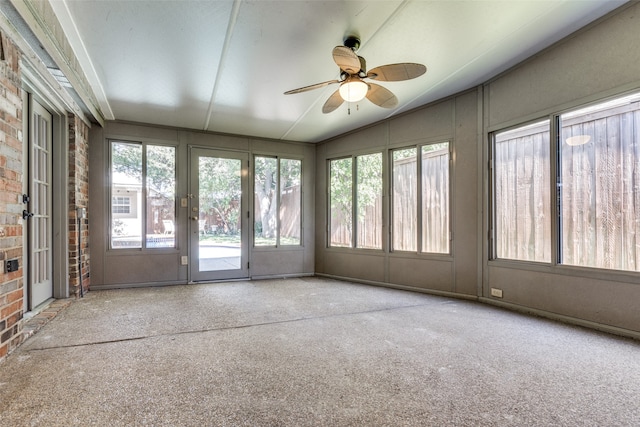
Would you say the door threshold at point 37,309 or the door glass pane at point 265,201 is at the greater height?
the door glass pane at point 265,201

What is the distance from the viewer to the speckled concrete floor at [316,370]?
5.36ft

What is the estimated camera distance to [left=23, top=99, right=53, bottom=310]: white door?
10.4ft

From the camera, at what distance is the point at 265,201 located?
18.3 ft

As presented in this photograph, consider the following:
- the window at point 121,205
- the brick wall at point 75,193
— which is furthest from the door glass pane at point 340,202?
the brick wall at point 75,193

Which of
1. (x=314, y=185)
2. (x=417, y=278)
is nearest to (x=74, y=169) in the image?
(x=314, y=185)

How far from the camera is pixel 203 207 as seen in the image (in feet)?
16.8

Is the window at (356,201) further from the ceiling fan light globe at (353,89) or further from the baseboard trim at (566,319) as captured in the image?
the ceiling fan light globe at (353,89)

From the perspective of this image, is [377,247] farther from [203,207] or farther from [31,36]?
[31,36]

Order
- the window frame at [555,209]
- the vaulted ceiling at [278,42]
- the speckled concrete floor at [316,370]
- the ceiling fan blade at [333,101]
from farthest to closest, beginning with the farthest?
1. the ceiling fan blade at [333,101]
2. the window frame at [555,209]
3. the vaulted ceiling at [278,42]
4. the speckled concrete floor at [316,370]

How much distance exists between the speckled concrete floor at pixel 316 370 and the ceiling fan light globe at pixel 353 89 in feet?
6.80

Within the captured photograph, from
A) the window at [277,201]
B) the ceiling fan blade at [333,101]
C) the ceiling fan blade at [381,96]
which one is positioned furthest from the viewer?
the window at [277,201]

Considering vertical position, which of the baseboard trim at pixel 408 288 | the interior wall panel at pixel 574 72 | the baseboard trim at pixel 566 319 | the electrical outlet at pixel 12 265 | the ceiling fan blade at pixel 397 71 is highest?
the interior wall panel at pixel 574 72

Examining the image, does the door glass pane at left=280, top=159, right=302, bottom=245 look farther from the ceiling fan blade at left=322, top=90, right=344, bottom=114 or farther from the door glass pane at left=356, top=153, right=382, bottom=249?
the ceiling fan blade at left=322, top=90, right=344, bottom=114

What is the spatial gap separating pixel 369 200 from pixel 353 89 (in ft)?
8.62
